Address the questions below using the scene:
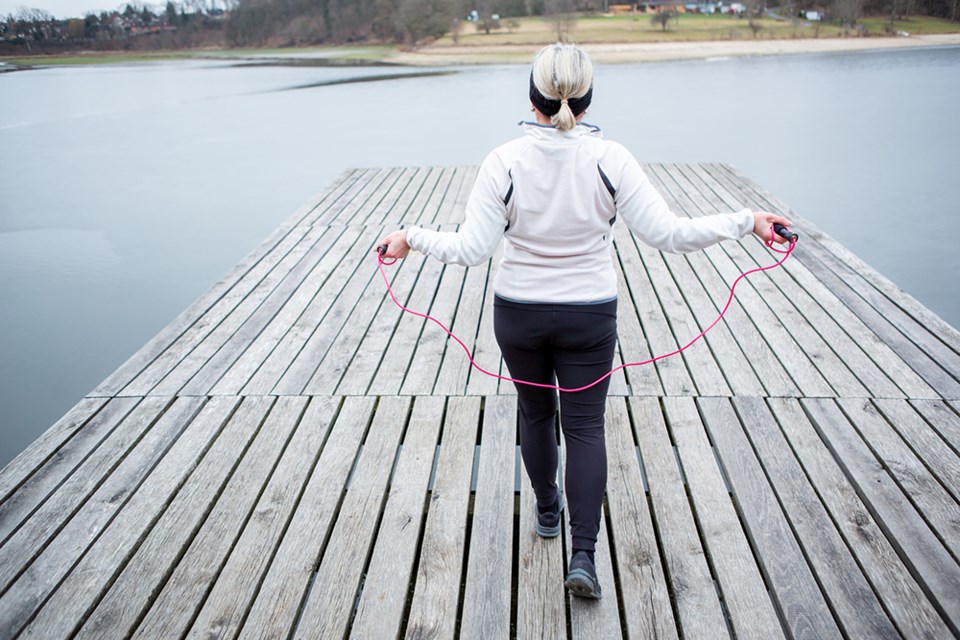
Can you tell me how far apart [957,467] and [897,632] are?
2.45 ft

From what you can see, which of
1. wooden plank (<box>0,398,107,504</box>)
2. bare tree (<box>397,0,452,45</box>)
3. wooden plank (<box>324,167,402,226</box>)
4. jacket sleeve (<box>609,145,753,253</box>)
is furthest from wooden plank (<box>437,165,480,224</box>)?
bare tree (<box>397,0,452,45</box>)

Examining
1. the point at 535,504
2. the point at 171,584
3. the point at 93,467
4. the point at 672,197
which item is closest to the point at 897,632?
the point at 535,504

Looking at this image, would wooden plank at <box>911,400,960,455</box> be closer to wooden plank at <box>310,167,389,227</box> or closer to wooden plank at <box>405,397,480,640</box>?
wooden plank at <box>405,397,480,640</box>

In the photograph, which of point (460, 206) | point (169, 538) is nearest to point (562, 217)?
point (169, 538)

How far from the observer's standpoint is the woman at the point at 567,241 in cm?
138

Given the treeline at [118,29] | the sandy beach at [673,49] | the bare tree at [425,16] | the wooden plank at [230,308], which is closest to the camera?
the wooden plank at [230,308]

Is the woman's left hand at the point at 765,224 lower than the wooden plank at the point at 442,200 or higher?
higher

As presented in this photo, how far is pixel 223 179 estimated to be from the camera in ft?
23.5

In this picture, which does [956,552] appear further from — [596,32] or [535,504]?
[596,32]

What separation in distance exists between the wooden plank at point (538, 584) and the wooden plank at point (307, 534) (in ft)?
1.70

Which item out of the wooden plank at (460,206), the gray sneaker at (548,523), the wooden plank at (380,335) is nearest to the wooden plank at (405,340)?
the wooden plank at (380,335)

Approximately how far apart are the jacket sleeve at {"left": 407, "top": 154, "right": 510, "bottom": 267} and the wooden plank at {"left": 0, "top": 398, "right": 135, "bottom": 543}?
1408mm

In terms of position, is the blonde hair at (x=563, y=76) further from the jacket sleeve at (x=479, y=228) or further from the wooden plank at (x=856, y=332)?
the wooden plank at (x=856, y=332)

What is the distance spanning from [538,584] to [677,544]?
15.0 inches
